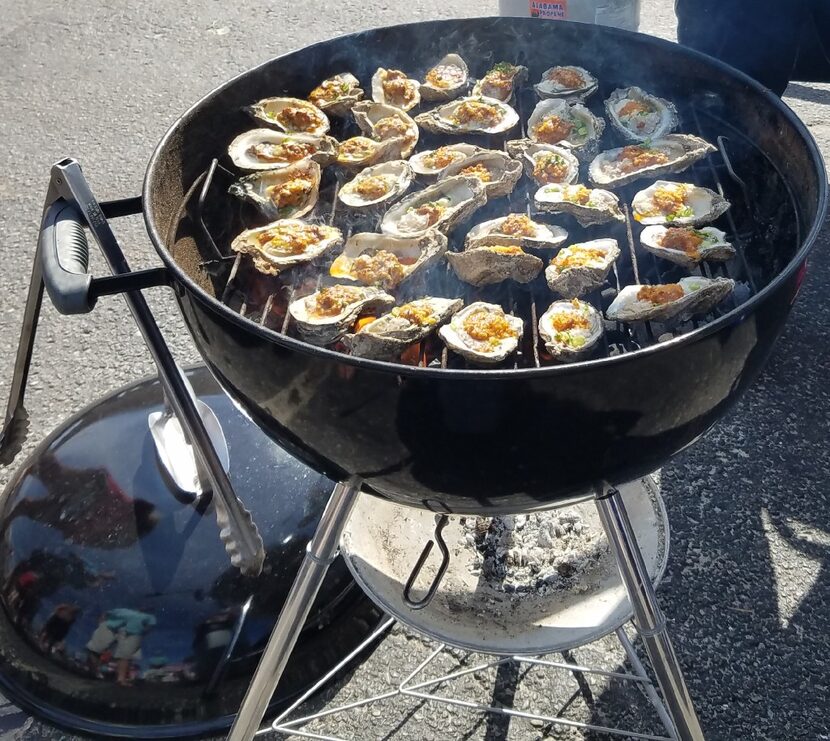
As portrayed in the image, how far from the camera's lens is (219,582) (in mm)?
2037

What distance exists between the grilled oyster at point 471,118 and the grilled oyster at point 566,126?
7 centimetres

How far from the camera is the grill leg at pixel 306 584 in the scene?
55.4 inches

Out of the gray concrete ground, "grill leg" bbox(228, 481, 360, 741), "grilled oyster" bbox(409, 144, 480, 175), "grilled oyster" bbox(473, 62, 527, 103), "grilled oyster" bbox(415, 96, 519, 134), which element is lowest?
the gray concrete ground

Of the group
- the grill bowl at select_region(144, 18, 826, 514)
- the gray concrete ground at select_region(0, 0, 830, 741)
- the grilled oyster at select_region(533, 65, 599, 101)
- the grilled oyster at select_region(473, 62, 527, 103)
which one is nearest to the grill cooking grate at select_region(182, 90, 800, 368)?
the grill bowl at select_region(144, 18, 826, 514)

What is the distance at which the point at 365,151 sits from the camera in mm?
1921

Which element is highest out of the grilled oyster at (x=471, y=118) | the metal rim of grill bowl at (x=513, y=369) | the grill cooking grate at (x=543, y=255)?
the metal rim of grill bowl at (x=513, y=369)

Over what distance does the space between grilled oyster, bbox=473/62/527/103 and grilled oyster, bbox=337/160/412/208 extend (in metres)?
0.40

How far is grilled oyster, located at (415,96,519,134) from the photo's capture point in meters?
2.00

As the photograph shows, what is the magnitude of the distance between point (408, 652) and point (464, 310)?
1.16 m

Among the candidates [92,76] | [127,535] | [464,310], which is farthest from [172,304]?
[92,76]

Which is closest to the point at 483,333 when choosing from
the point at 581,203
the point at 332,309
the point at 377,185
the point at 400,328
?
the point at 400,328

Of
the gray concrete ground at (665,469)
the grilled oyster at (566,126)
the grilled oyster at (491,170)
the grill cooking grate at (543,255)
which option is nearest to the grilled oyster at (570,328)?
the grill cooking grate at (543,255)

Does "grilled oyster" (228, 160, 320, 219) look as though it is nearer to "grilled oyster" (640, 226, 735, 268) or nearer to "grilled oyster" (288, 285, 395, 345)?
"grilled oyster" (288, 285, 395, 345)

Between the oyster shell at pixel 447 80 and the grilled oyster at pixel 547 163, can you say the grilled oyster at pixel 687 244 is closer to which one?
the grilled oyster at pixel 547 163
